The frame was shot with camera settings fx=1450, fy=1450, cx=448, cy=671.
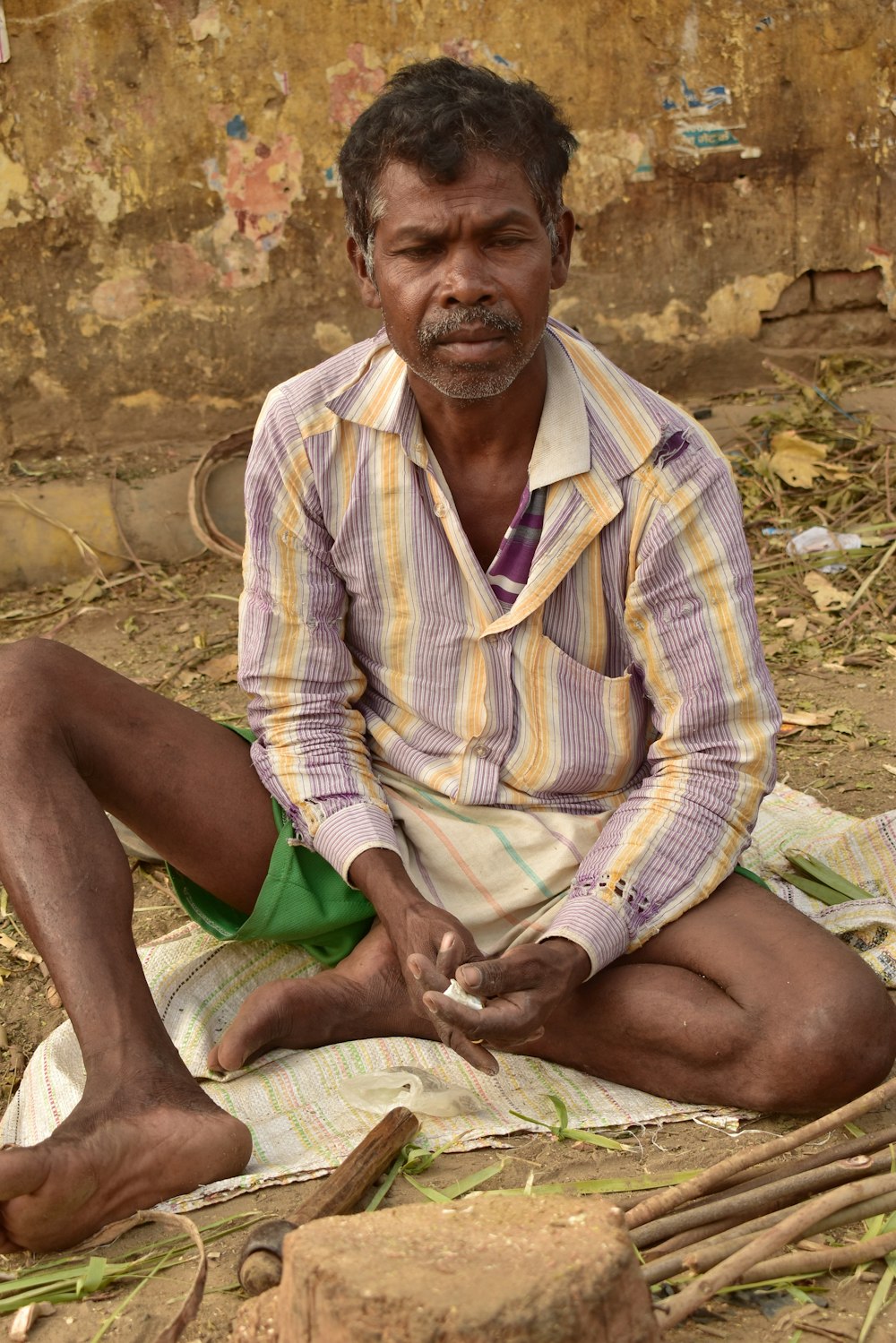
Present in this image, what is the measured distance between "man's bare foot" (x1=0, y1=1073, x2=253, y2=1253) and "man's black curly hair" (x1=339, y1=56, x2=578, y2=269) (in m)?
1.43

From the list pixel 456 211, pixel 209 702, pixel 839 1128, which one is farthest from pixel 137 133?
pixel 839 1128

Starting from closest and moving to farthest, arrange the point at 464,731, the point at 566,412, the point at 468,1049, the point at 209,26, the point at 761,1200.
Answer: the point at 761,1200 < the point at 468,1049 < the point at 566,412 < the point at 464,731 < the point at 209,26

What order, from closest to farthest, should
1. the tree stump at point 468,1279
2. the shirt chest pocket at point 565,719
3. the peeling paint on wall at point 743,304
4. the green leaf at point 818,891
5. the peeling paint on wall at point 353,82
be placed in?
1. the tree stump at point 468,1279
2. the shirt chest pocket at point 565,719
3. the green leaf at point 818,891
4. the peeling paint on wall at point 353,82
5. the peeling paint on wall at point 743,304

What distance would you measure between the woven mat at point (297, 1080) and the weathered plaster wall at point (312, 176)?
9.64 ft

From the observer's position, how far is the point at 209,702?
429cm

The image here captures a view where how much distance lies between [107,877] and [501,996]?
656mm

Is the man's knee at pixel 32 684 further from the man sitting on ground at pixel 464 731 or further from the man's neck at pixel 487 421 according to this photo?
the man's neck at pixel 487 421

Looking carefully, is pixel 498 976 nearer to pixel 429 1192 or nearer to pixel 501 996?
pixel 501 996

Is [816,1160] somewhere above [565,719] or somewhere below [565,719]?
below

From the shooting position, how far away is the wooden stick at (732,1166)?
187cm

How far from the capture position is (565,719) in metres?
2.54

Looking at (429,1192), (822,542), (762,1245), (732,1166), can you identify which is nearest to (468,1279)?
(762,1245)

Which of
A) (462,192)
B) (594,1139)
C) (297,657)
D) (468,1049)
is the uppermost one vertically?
(462,192)

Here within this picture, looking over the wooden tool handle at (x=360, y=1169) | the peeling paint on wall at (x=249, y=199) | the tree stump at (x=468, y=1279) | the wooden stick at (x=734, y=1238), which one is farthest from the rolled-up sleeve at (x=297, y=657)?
the peeling paint on wall at (x=249, y=199)
